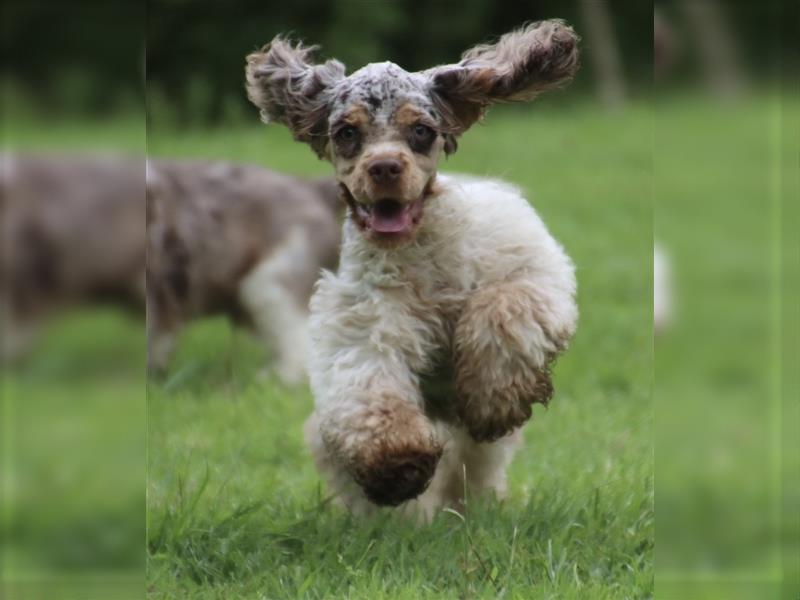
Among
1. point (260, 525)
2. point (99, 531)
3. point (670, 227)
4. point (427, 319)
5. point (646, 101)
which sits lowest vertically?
point (260, 525)

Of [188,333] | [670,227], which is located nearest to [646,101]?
[670,227]

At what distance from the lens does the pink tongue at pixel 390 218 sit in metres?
5.31

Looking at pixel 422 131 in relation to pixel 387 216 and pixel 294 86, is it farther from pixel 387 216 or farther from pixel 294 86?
pixel 294 86

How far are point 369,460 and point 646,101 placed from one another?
1.57 m

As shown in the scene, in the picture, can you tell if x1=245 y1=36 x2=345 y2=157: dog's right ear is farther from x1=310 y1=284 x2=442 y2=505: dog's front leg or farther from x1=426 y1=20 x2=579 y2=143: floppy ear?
x1=310 y1=284 x2=442 y2=505: dog's front leg

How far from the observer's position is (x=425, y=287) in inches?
216

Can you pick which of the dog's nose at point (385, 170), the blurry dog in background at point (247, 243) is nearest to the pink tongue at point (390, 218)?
the dog's nose at point (385, 170)

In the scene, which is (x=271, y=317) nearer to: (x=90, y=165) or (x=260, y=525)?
(x=260, y=525)

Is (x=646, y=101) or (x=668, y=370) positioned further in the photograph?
(x=646, y=101)

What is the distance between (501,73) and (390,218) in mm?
720

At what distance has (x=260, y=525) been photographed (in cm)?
516

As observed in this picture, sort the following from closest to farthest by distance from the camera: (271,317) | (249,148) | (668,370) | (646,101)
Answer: (668,370) → (646,101) → (249,148) → (271,317)

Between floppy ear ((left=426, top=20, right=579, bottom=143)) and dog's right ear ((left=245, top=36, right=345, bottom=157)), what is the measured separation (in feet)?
1.44

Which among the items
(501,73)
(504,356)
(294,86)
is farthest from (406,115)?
(504,356)
